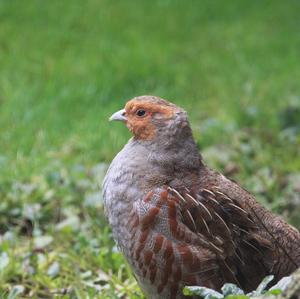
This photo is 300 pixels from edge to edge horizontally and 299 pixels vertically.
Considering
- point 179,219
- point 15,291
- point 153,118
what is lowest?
point 15,291

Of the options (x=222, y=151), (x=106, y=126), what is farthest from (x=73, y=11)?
(x=222, y=151)

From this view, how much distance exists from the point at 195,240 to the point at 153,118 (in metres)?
0.65

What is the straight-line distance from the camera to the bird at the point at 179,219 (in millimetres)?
3764

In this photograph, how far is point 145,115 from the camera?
13.2 feet

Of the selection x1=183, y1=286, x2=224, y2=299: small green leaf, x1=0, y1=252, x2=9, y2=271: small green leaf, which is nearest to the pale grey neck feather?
x1=183, y1=286, x2=224, y2=299: small green leaf

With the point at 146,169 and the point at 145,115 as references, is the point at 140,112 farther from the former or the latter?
the point at 146,169

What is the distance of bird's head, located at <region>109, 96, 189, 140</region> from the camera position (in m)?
3.96

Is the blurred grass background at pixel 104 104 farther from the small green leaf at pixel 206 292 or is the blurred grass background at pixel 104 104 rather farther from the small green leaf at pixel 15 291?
the small green leaf at pixel 206 292

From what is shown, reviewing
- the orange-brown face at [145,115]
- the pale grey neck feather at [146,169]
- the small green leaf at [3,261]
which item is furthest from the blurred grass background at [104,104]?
the orange-brown face at [145,115]

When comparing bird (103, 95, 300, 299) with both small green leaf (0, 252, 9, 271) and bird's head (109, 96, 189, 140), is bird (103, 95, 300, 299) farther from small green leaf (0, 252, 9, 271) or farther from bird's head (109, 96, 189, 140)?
small green leaf (0, 252, 9, 271)

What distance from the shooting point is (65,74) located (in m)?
7.83

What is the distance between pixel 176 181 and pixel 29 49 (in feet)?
15.8

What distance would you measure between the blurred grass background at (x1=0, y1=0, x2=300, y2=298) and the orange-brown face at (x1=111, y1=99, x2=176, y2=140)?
1012 millimetres

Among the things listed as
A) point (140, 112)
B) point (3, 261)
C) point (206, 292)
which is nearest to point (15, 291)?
point (3, 261)
